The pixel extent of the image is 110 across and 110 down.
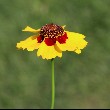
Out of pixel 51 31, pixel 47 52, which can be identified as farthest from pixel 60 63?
pixel 47 52

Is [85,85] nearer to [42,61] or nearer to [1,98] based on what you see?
[42,61]

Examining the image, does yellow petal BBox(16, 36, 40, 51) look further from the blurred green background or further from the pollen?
the blurred green background

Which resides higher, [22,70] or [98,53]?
[98,53]

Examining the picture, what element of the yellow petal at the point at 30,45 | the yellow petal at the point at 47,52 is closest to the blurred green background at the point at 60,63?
the yellow petal at the point at 30,45

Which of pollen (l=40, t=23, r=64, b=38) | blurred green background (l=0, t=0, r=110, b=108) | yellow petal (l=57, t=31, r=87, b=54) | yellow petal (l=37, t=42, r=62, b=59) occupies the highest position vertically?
blurred green background (l=0, t=0, r=110, b=108)

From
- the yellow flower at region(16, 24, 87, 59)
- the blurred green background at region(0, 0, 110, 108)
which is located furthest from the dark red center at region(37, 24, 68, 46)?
the blurred green background at region(0, 0, 110, 108)

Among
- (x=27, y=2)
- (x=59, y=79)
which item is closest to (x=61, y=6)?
(x=27, y=2)

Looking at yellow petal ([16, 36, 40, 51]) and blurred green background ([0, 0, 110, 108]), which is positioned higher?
blurred green background ([0, 0, 110, 108])

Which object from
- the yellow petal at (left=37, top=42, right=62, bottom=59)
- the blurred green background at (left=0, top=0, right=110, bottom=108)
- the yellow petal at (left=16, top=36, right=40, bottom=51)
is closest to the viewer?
the yellow petal at (left=37, top=42, right=62, bottom=59)

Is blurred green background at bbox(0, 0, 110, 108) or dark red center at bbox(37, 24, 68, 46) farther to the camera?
blurred green background at bbox(0, 0, 110, 108)
